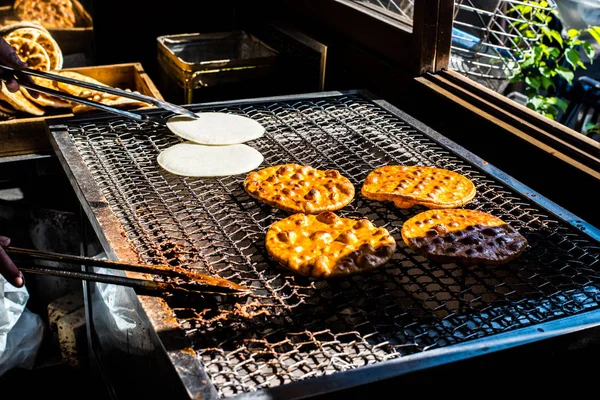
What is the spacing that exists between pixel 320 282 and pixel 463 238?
64 cm

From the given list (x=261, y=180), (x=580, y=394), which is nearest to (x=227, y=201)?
(x=261, y=180)

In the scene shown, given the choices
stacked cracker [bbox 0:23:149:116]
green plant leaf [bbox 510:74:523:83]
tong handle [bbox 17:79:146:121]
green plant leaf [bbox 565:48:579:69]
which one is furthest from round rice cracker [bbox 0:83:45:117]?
green plant leaf [bbox 565:48:579:69]

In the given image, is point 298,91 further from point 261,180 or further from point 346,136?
point 261,180

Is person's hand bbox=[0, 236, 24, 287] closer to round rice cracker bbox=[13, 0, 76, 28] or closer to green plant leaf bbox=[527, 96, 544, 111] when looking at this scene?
round rice cracker bbox=[13, 0, 76, 28]

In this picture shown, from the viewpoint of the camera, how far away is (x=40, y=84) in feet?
15.3

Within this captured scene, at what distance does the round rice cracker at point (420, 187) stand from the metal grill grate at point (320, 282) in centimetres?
9

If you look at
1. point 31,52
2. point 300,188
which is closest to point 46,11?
point 31,52

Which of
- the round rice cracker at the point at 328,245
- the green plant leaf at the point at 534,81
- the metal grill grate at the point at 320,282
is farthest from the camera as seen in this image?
the green plant leaf at the point at 534,81

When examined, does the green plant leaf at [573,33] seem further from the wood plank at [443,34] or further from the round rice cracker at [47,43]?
the round rice cracker at [47,43]

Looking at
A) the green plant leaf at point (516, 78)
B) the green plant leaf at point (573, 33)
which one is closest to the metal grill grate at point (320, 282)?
the green plant leaf at point (516, 78)

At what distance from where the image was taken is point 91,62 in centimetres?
646

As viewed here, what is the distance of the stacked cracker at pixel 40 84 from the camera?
4340mm

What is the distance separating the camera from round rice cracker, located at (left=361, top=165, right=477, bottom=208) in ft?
10.4

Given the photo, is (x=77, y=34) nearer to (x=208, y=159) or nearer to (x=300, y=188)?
(x=208, y=159)
